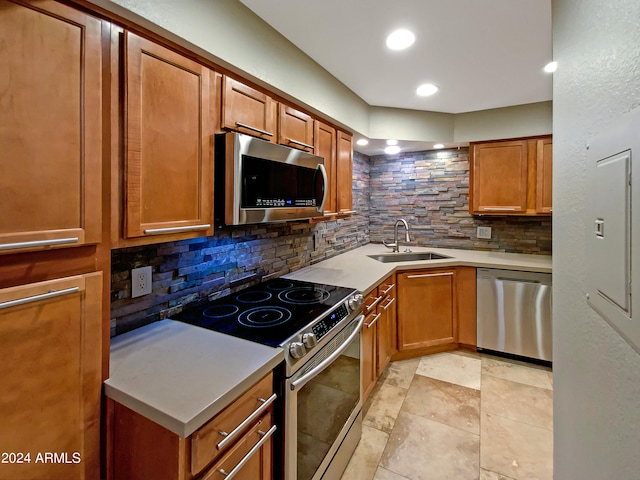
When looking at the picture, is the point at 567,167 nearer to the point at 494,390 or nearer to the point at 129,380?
the point at 129,380

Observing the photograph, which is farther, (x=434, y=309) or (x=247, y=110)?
(x=434, y=309)

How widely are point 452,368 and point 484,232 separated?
1545 millimetres

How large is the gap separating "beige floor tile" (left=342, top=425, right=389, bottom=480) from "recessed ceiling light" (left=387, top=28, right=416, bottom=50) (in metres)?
2.45

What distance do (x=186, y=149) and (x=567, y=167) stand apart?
1300 millimetres

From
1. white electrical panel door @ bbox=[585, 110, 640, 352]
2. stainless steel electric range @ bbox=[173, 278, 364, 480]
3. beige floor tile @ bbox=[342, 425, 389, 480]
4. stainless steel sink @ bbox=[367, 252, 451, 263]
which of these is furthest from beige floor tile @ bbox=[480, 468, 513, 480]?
stainless steel sink @ bbox=[367, 252, 451, 263]

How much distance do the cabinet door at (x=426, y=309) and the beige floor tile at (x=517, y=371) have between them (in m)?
0.38

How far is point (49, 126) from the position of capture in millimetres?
801

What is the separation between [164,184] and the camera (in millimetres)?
1160

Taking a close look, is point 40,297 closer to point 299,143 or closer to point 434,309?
point 299,143

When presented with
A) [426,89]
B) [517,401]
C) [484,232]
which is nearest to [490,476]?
[517,401]

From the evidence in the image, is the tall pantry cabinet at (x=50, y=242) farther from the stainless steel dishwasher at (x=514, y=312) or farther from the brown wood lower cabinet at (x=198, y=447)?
the stainless steel dishwasher at (x=514, y=312)

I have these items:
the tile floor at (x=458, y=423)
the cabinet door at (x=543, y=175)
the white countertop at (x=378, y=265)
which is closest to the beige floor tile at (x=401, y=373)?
the tile floor at (x=458, y=423)

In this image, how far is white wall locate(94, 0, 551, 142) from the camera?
1185 mm

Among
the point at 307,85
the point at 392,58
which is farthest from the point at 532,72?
the point at 307,85
